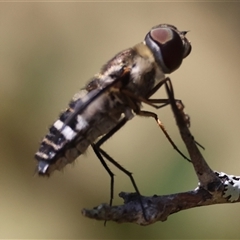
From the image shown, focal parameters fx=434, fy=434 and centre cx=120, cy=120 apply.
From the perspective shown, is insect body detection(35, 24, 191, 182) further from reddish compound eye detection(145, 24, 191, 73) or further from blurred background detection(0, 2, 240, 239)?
blurred background detection(0, 2, 240, 239)

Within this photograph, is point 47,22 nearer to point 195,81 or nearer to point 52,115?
point 52,115

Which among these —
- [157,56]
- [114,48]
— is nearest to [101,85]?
[157,56]

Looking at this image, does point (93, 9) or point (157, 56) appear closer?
point (157, 56)

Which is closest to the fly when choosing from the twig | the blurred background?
the twig

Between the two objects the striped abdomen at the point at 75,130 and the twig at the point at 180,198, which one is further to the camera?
the striped abdomen at the point at 75,130

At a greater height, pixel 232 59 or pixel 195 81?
pixel 232 59

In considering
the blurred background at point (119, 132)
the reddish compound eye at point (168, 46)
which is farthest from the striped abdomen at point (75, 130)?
the blurred background at point (119, 132)

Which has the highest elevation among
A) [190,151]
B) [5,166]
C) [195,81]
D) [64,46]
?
[64,46]

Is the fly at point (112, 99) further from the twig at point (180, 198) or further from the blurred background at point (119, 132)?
the blurred background at point (119, 132)
